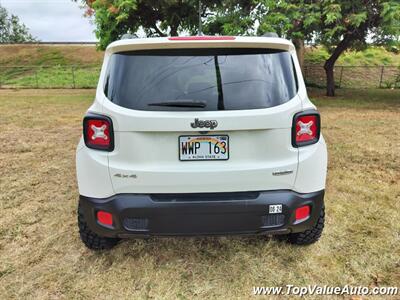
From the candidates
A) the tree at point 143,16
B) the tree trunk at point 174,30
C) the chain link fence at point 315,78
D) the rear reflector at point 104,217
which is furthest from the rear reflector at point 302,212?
the chain link fence at point 315,78

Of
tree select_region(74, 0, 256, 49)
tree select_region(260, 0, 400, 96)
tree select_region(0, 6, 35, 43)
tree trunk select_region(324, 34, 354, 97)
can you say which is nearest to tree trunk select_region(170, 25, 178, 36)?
tree select_region(74, 0, 256, 49)

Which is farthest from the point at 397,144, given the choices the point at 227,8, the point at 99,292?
the point at 227,8

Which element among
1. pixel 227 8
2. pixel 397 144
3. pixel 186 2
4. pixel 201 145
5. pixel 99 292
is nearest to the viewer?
pixel 201 145

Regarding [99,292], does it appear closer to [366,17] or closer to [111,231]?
[111,231]

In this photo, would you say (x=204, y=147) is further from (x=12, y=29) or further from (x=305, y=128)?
(x=12, y=29)

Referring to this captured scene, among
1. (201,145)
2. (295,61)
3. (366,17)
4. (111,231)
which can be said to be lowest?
(111,231)

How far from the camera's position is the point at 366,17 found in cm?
1209

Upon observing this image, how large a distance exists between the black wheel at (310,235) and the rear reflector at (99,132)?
173 cm

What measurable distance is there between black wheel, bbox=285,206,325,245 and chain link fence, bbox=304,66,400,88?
779 inches

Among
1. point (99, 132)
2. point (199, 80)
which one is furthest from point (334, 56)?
point (99, 132)

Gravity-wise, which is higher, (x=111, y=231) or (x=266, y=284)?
(x=111, y=231)

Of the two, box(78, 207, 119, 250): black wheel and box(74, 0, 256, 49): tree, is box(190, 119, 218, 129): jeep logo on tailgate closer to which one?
box(78, 207, 119, 250): black wheel

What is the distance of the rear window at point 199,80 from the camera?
2.28 meters

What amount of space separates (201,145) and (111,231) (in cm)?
87
